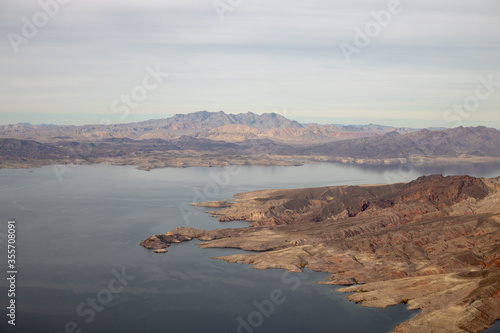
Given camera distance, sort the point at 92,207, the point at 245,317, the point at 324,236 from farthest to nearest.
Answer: the point at 92,207, the point at 324,236, the point at 245,317

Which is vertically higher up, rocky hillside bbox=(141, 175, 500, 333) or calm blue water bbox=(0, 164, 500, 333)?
rocky hillside bbox=(141, 175, 500, 333)

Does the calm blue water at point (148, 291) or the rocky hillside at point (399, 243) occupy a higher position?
the rocky hillside at point (399, 243)

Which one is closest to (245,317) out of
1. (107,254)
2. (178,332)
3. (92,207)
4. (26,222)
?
(178,332)

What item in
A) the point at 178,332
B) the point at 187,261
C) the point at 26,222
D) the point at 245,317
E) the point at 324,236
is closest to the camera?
the point at 178,332

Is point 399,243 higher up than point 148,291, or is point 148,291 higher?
point 399,243

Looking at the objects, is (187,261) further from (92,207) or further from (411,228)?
(92,207)

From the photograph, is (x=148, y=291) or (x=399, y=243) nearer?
(x=148, y=291)

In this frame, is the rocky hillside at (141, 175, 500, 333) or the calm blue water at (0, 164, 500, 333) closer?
the calm blue water at (0, 164, 500, 333)

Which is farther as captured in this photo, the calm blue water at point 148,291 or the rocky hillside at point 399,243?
the rocky hillside at point 399,243
